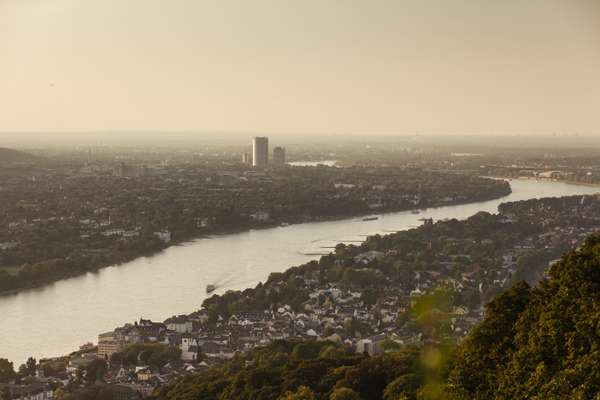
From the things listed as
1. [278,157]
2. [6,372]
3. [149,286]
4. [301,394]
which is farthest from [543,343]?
[278,157]

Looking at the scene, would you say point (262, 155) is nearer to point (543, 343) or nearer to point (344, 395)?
point (344, 395)

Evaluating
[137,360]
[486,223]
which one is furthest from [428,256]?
[137,360]

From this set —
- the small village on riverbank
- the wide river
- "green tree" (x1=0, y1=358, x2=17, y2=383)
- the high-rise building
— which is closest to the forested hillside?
the small village on riverbank

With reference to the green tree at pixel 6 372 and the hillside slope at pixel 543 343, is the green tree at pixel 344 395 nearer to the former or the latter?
the hillside slope at pixel 543 343

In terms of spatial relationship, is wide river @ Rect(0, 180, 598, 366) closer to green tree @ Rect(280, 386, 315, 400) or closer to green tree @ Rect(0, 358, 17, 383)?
green tree @ Rect(0, 358, 17, 383)

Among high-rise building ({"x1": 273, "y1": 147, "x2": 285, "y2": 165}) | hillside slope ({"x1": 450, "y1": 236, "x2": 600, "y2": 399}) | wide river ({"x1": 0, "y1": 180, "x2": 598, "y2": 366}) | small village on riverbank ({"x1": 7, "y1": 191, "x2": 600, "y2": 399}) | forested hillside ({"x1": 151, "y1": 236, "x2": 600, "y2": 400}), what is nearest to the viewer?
hillside slope ({"x1": 450, "y1": 236, "x2": 600, "y2": 399})

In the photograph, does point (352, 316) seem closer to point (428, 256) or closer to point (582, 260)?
point (428, 256)

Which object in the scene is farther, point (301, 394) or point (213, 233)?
point (213, 233)

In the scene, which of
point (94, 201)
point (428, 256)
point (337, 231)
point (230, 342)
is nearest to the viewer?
point (230, 342)
